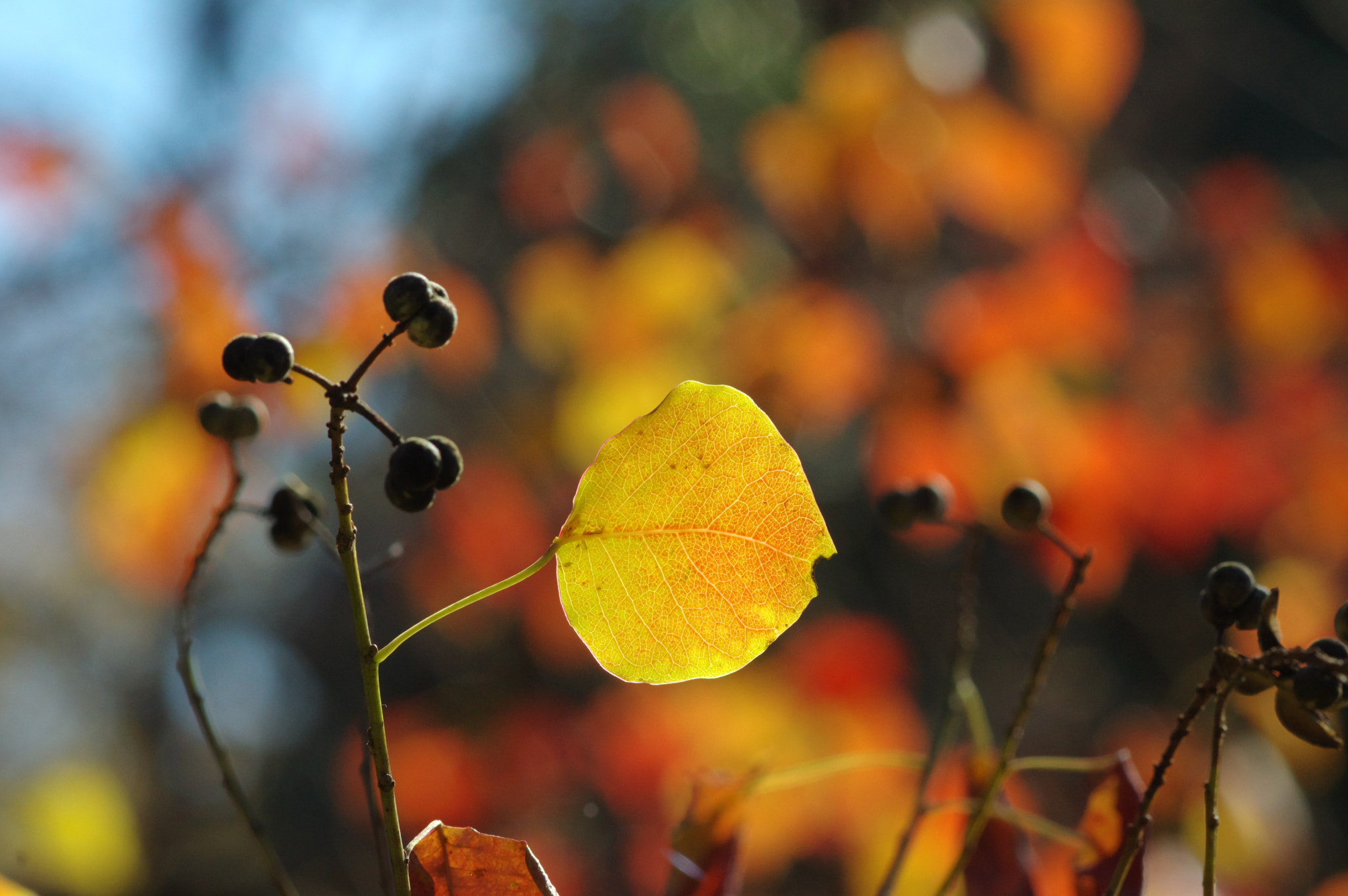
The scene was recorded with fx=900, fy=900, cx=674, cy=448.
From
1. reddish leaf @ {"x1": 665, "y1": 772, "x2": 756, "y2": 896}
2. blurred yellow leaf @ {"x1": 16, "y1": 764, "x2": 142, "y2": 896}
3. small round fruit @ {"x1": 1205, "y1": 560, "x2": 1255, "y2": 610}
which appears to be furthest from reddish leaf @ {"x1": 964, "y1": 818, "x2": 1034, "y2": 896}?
blurred yellow leaf @ {"x1": 16, "y1": 764, "x2": 142, "y2": 896}

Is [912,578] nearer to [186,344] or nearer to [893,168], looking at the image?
[893,168]

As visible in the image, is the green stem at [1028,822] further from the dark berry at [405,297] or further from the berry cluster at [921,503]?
the dark berry at [405,297]

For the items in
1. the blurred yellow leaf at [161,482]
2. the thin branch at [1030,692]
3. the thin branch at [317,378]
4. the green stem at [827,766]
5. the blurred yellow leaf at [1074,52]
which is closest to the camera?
the thin branch at [317,378]

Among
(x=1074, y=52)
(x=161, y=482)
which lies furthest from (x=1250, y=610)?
(x=1074, y=52)

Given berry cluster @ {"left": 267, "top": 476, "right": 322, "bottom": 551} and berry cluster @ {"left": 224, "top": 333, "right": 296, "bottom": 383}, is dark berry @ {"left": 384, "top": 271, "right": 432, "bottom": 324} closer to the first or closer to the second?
berry cluster @ {"left": 224, "top": 333, "right": 296, "bottom": 383}

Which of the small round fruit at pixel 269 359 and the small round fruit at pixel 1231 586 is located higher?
the small round fruit at pixel 269 359

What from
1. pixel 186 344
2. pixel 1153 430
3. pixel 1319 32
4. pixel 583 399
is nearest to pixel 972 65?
pixel 1153 430

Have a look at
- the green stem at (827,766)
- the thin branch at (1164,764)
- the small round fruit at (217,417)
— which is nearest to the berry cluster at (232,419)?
the small round fruit at (217,417)
